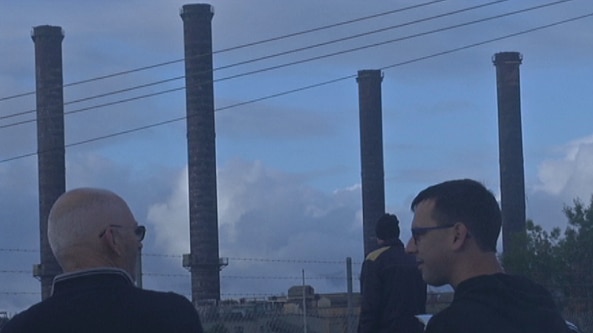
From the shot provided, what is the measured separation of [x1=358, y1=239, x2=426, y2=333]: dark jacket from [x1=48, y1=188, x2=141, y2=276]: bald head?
4509 millimetres

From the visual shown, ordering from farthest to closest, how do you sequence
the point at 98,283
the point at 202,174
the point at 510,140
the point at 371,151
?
the point at 510,140 → the point at 371,151 → the point at 202,174 → the point at 98,283

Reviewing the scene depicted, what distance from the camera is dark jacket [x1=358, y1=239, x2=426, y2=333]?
8.13 m

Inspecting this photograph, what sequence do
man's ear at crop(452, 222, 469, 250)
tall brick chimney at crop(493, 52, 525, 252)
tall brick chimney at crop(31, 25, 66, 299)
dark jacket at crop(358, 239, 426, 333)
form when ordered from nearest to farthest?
man's ear at crop(452, 222, 469, 250) < dark jacket at crop(358, 239, 426, 333) < tall brick chimney at crop(31, 25, 66, 299) < tall brick chimney at crop(493, 52, 525, 252)

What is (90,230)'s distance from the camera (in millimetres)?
3744

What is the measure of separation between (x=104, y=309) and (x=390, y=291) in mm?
4710

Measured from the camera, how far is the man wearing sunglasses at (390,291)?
8.13 m

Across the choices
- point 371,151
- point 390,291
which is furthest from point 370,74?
point 390,291

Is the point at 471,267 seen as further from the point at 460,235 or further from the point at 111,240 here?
the point at 111,240

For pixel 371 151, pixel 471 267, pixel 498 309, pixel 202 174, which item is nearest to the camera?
pixel 498 309

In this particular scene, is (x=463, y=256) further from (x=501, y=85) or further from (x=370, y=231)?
(x=501, y=85)

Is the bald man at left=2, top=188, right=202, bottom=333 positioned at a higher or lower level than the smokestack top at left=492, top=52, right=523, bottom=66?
lower

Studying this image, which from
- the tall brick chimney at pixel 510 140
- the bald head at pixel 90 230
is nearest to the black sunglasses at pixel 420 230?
the bald head at pixel 90 230

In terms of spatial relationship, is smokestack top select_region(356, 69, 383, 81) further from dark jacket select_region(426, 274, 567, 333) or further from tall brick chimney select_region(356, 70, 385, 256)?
dark jacket select_region(426, 274, 567, 333)

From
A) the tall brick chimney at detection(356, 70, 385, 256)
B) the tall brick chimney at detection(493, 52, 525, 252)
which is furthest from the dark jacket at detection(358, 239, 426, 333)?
the tall brick chimney at detection(493, 52, 525, 252)
